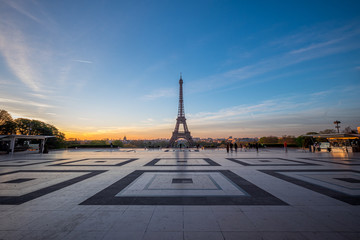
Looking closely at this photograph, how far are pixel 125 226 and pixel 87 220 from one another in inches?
40.3

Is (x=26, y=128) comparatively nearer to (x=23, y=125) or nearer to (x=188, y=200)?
(x=23, y=125)

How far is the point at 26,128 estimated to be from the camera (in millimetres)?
39344

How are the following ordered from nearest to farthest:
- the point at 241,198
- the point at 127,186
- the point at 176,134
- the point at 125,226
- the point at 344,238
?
the point at 344,238
the point at 125,226
the point at 241,198
the point at 127,186
the point at 176,134

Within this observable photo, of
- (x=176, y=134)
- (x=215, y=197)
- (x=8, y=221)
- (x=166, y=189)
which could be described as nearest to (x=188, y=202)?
(x=215, y=197)

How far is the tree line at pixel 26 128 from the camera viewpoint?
111 feet

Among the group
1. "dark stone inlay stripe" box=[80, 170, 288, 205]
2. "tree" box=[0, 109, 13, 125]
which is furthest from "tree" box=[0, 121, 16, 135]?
"dark stone inlay stripe" box=[80, 170, 288, 205]

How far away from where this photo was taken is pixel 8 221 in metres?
3.70

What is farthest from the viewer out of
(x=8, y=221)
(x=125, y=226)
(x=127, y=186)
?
(x=127, y=186)

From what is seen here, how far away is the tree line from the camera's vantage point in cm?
3373

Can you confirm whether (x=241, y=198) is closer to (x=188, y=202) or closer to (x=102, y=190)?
(x=188, y=202)

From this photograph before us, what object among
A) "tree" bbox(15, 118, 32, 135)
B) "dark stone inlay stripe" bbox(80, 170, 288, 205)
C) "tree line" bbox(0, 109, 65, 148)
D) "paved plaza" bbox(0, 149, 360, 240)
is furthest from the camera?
"tree" bbox(15, 118, 32, 135)

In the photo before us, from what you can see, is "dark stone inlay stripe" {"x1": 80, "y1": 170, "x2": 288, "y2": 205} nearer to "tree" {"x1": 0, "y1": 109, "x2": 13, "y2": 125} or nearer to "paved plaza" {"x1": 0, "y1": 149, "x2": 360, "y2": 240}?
"paved plaza" {"x1": 0, "y1": 149, "x2": 360, "y2": 240}

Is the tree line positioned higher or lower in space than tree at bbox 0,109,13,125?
lower

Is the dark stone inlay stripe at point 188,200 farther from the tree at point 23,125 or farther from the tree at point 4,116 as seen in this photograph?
the tree at point 23,125
